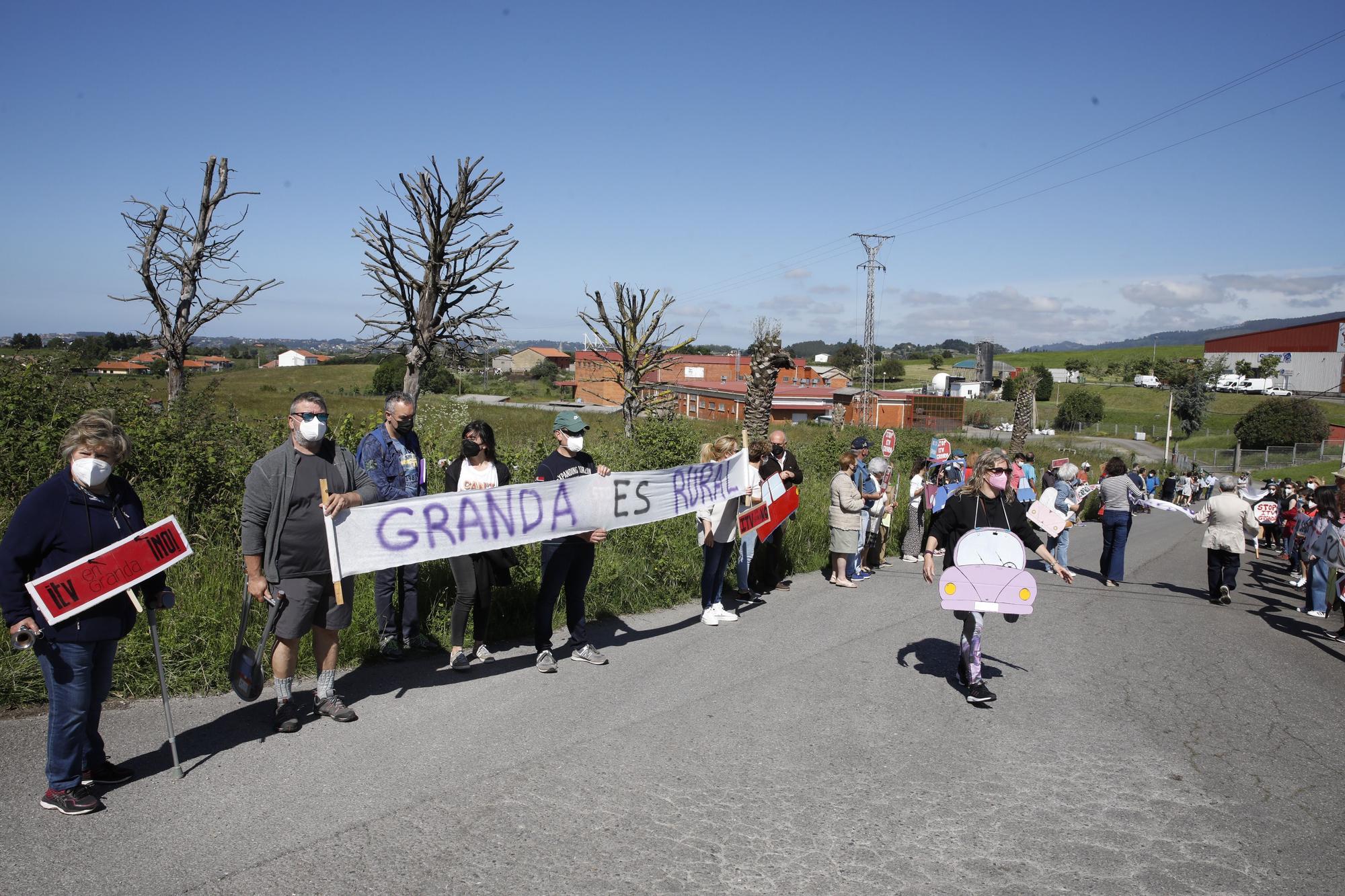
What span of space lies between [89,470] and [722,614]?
6.02 metres

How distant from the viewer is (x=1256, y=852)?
4.38m

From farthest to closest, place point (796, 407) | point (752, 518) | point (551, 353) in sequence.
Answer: point (551, 353) → point (796, 407) → point (752, 518)

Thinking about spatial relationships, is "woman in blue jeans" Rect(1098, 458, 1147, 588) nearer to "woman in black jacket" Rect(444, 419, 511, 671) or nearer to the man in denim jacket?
→ "woman in black jacket" Rect(444, 419, 511, 671)

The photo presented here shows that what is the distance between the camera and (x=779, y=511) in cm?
1025

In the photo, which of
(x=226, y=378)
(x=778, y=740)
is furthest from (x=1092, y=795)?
(x=226, y=378)

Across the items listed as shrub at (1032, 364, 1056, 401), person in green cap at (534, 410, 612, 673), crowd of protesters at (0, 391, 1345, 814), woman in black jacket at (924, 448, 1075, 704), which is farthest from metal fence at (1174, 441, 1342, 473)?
shrub at (1032, 364, 1056, 401)

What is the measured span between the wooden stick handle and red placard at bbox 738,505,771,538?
4729 mm

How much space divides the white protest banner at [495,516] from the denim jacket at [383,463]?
601 millimetres

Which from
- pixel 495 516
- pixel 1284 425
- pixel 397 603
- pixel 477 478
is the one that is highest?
pixel 477 478

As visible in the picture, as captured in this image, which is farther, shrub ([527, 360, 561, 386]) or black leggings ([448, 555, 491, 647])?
shrub ([527, 360, 561, 386])

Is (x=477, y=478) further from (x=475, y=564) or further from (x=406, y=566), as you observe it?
(x=406, y=566)

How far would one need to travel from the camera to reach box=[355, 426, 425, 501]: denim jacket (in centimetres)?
668

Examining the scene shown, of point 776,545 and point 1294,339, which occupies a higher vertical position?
point 1294,339

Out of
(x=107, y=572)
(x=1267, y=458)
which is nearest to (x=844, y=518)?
(x=107, y=572)
